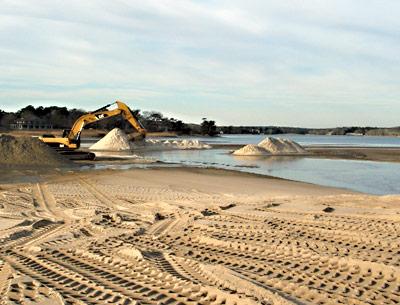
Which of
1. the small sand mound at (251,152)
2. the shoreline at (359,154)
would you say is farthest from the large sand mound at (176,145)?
the shoreline at (359,154)

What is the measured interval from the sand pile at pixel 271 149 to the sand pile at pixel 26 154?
68.8 ft

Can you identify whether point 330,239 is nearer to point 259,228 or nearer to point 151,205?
point 259,228

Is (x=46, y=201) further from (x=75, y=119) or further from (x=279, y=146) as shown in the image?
(x=75, y=119)

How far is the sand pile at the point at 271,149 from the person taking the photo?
43219 mm

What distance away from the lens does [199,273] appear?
5812mm

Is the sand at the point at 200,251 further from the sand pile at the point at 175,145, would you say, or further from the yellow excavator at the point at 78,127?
the sand pile at the point at 175,145

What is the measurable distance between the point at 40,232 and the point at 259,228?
4.00 meters

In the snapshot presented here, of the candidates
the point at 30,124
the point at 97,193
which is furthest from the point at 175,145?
the point at 30,124

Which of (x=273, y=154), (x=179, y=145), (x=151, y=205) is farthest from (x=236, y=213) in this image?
(x=179, y=145)

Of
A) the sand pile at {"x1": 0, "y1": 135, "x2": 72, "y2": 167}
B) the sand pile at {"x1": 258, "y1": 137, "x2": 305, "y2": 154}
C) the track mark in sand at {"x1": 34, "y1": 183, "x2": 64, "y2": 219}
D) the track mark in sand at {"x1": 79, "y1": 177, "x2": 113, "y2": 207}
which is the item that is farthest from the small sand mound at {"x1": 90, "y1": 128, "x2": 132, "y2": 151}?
the track mark in sand at {"x1": 34, "y1": 183, "x2": 64, "y2": 219}

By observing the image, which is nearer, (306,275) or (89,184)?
(306,275)

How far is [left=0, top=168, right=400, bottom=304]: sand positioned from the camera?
505 cm

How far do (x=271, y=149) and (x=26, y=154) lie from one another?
2631 centimetres

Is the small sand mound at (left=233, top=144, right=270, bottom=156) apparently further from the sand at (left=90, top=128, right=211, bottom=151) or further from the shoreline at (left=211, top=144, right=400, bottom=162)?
the sand at (left=90, top=128, right=211, bottom=151)
